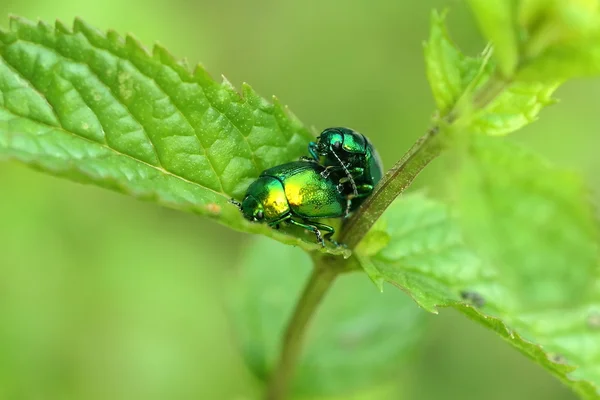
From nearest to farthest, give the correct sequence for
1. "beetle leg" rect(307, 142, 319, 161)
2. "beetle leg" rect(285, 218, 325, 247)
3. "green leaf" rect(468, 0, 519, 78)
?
"green leaf" rect(468, 0, 519, 78), "beetle leg" rect(285, 218, 325, 247), "beetle leg" rect(307, 142, 319, 161)

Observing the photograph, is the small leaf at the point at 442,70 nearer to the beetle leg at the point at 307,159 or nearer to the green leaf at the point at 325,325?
the beetle leg at the point at 307,159

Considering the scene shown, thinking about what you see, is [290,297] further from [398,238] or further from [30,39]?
[30,39]

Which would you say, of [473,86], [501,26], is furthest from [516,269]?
[501,26]

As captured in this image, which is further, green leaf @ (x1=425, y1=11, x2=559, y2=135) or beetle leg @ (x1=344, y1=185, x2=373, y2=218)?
beetle leg @ (x1=344, y1=185, x2=373, y2=218)

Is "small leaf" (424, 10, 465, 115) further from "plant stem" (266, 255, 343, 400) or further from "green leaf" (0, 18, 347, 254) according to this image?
"plant stem" (266, 255, 343, 400)

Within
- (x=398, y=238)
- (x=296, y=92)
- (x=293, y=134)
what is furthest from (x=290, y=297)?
(x=296, y=92)

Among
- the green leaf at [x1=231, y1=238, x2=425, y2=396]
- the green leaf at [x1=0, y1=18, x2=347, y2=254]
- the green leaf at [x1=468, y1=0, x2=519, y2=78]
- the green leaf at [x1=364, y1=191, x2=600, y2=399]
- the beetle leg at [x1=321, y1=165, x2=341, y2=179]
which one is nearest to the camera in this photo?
the green leaf at [x1=468, y1=0, x2=519, y2=78]

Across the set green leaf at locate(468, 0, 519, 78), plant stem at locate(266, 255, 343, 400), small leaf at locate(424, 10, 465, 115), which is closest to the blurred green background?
plant stem at locate(266, 255, 343, 400)

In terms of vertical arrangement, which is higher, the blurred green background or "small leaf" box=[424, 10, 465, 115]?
"small leaf" box=[424, 10, 465, 115]
